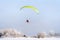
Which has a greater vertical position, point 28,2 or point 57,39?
point 28,2

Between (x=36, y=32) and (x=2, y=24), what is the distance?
35cm

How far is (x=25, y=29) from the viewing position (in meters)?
1.71

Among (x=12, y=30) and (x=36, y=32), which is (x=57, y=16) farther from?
(x=12, y=30)

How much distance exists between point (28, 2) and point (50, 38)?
0.42 metres

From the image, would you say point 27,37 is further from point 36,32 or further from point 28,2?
point 28,2

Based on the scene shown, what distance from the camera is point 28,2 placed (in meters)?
1.72

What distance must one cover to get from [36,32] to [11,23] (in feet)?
0.87

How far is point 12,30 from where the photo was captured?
1699mm

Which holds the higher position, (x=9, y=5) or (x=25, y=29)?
(x=9, y=5)

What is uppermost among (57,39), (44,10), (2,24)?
(44,10)

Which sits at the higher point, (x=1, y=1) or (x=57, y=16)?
(x=1, y=1)

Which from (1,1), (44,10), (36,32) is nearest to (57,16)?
(44,10)

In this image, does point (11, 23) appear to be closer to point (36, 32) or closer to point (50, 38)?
point (36, 32)

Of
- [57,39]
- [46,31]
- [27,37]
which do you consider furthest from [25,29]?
[57,39]
